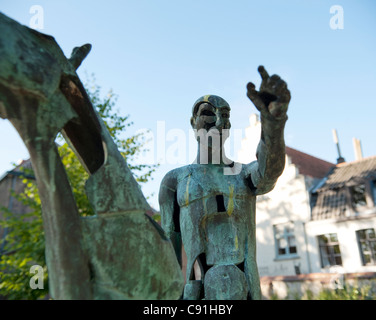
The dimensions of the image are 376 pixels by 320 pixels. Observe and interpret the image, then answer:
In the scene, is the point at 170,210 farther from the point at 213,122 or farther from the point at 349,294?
the point at 349,294

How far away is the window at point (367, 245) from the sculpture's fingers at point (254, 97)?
18.6 metres

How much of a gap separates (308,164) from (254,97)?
23416 millimetres

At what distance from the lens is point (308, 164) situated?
953 inches

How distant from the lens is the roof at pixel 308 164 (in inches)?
906

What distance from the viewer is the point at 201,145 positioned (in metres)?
2.79

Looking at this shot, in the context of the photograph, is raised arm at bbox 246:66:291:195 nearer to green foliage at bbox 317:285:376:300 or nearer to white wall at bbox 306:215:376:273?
green foliage at bbox 317:285:376:300

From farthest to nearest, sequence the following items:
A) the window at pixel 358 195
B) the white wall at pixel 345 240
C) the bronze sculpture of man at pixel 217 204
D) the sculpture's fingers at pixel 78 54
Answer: the window at pixel 358 195 → the white wall at pixel 345 240 → the bronze sculpture of man at pixel 217 204 → the sculpture's fingers at pixel 78 54

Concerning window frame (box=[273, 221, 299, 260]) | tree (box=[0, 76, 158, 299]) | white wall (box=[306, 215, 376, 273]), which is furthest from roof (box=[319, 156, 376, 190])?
tree (box=[0, 76, 158, 299])

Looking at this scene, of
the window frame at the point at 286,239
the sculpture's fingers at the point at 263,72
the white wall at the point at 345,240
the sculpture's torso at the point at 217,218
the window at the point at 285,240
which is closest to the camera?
the sculpture's fingers at the point at 263,72

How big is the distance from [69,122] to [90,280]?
0.65 m

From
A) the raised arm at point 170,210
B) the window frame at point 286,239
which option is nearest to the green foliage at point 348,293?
the window frame at point 286,239

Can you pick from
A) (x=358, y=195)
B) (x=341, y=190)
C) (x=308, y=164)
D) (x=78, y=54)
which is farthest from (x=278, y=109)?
(x=308, y=164)

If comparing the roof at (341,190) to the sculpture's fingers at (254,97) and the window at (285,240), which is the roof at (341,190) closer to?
the window at (285,240)

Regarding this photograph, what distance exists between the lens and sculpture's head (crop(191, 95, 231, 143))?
8.82 feet
